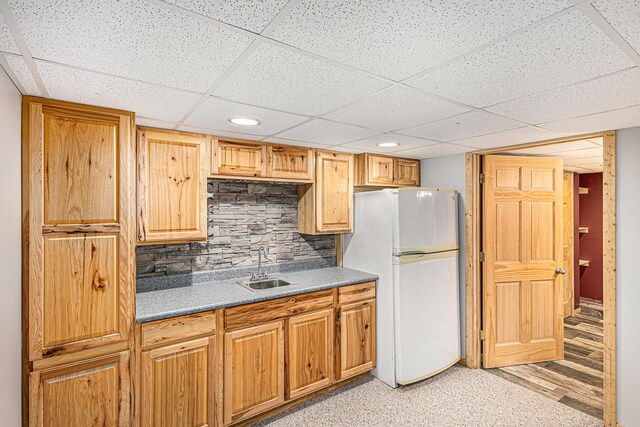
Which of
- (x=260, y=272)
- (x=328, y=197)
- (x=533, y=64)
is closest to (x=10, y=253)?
(x=260, y=272)

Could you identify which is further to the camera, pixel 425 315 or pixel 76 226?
pixel 425 315

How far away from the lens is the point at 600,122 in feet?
7.01

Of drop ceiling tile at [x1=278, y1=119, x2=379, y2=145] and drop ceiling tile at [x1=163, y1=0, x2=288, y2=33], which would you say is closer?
drop ceiling tile at [x1=163, y1=0, x2=288, y2=33]

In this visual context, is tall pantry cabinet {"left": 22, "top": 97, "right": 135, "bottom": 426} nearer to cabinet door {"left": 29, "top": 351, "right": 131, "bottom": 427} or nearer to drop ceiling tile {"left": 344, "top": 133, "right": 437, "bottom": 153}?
cabinet door {"left": 29, "top": 351, "right": 131, "bottom": 427}

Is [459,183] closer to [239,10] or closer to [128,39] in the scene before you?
[239,10]

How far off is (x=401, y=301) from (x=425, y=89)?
1879 millimetres

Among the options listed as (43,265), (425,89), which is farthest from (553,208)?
(43,265)

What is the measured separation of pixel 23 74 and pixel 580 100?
262cm

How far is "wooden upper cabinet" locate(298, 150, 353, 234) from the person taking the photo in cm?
307

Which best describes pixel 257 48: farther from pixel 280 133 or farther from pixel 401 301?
pixel 401 301

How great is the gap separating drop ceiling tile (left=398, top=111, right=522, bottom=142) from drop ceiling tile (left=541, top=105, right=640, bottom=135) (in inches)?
11.4

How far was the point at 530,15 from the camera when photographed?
0.97 m

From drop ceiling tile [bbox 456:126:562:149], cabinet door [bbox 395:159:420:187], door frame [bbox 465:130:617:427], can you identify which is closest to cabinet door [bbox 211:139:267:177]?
cabinet door [bbox 395:159:420:187]

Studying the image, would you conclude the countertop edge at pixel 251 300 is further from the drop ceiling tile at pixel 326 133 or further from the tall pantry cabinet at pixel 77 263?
the drop ceiling tile at pixel 326 133
